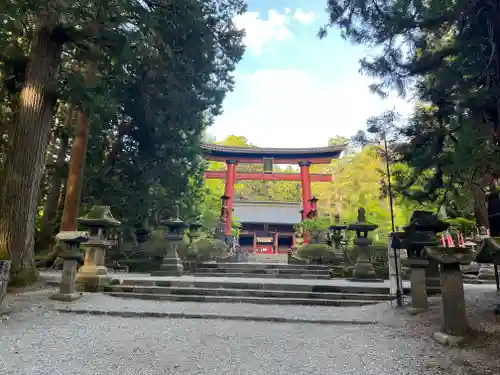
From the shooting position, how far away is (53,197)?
12375 millimetres

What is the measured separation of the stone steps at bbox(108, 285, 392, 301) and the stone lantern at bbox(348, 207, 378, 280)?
276 cm

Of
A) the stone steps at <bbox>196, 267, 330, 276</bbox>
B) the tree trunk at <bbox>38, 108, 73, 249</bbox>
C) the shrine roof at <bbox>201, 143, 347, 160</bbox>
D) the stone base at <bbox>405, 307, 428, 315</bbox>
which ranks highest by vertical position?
the shrine roof at <bbox>201, 143, 347, 160</bbox>

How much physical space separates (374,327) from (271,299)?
227cm

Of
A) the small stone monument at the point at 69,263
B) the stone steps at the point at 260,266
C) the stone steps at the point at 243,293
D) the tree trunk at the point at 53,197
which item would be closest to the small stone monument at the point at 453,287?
the stone steps at the point at 243,293

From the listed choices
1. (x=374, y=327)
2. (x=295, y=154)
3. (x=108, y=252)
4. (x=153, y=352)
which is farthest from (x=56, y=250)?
(x=295, y=154)

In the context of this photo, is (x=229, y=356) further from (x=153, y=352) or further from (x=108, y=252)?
(x=108, y=252)

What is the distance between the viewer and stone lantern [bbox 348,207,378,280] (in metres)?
8.95

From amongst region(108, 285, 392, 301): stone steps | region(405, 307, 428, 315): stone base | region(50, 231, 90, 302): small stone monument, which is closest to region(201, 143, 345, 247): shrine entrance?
region(108, 285, 392, 301): stone steps

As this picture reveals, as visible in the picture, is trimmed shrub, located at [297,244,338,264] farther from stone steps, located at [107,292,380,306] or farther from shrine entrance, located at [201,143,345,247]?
shrine entrance, located at [201,143,345,247]

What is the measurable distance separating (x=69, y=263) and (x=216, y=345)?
3.75 m

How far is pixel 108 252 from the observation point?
11352 mm

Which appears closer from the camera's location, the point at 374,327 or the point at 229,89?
the point at 374,327

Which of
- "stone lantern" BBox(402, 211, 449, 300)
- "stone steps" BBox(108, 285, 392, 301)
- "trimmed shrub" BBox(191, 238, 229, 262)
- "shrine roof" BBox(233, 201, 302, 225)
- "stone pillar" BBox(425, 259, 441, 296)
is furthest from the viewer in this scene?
"shrine roof" BBox(233, 201, 302, 225)

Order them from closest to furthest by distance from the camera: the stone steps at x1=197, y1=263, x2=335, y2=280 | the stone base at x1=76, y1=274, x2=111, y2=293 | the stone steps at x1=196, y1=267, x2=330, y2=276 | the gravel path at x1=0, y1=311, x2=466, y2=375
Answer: the gravel path at x1=0, y1=311, x2=466, y2=375 → the stone base at x1=76, y1=274, x2=111, y2=293 → the stone steps at x1=197, y1=263, x2=335, y2=280 → the stone steps at x1=196, y1=267, x2=330, y2=276
